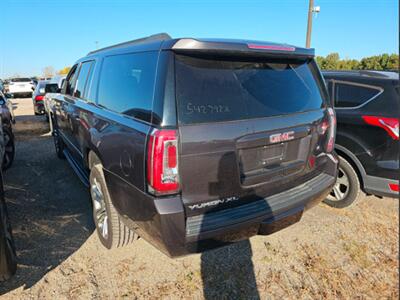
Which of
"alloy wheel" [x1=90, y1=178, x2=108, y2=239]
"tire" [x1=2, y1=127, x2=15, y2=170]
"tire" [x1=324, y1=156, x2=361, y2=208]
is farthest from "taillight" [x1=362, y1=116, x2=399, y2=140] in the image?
"tire" [x1=2, y1=127, x2=15, y2=170]

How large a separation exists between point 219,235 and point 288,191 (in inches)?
34.1

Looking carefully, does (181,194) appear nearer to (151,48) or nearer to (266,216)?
(266,216)

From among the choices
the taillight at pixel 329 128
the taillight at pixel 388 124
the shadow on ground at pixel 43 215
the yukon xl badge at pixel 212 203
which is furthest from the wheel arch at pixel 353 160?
the shadow on ground at pixel 43 215

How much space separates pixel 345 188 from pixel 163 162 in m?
3.06

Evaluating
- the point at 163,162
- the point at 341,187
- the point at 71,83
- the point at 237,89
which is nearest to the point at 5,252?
the point at 163,162

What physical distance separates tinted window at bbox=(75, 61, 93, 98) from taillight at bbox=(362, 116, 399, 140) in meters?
A: 3.59

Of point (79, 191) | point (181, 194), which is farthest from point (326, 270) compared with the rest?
point (79, 191)

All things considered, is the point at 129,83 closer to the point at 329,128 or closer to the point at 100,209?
the point at 100,209

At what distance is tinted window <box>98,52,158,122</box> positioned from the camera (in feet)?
6.76

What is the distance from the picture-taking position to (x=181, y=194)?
193 centimetres

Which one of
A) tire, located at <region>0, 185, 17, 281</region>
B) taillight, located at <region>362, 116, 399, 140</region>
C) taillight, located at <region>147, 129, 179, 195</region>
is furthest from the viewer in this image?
taillight, located at <region>362, 116, 399, 140</region>

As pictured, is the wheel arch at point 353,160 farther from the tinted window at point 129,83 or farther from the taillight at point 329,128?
the tinted window at point 129,83

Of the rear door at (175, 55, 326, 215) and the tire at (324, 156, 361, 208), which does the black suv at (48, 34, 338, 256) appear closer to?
the rear door at (175, 55, 326, 215)

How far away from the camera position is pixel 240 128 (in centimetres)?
203
